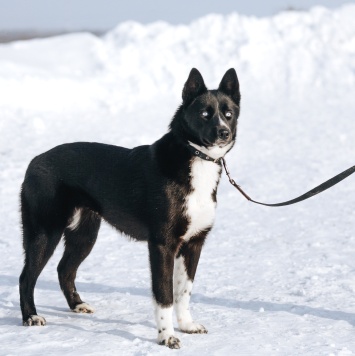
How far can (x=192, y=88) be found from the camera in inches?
185

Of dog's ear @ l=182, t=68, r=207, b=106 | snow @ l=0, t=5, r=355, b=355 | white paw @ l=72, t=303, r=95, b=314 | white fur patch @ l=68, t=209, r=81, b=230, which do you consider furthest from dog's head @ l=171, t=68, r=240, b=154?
white paw @ l=72, t=303, r=95, b=314

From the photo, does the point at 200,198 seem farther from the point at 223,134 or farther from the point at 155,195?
the point at 223,134

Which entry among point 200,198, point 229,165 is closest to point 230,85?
point 200,198

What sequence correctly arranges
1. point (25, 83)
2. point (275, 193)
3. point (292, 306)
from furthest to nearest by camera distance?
point (25, 83) < point (275, 193) < point (292, 306)

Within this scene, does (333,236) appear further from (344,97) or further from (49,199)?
(344,97)

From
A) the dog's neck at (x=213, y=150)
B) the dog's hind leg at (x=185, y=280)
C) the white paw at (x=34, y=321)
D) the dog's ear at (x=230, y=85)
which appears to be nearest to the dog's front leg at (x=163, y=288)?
the dog's hind leg at (x=185, y=280)

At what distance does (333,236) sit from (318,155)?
361 cm

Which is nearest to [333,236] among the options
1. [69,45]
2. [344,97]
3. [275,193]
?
[275,193]

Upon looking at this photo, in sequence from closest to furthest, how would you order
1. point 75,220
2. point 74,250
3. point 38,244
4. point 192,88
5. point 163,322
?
point 163,322, point 192,88, point 38,244, point 75,220, point 74,250

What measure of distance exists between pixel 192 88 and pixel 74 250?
4.99 ft

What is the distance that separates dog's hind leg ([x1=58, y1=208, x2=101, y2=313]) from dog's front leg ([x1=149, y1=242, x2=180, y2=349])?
0.89m

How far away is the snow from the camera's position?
486 cm

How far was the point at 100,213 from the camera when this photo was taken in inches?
197

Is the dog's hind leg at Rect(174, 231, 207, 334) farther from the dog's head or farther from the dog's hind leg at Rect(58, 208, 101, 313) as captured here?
the dog's hind leg at Rect(58, 208, 101, 313)
